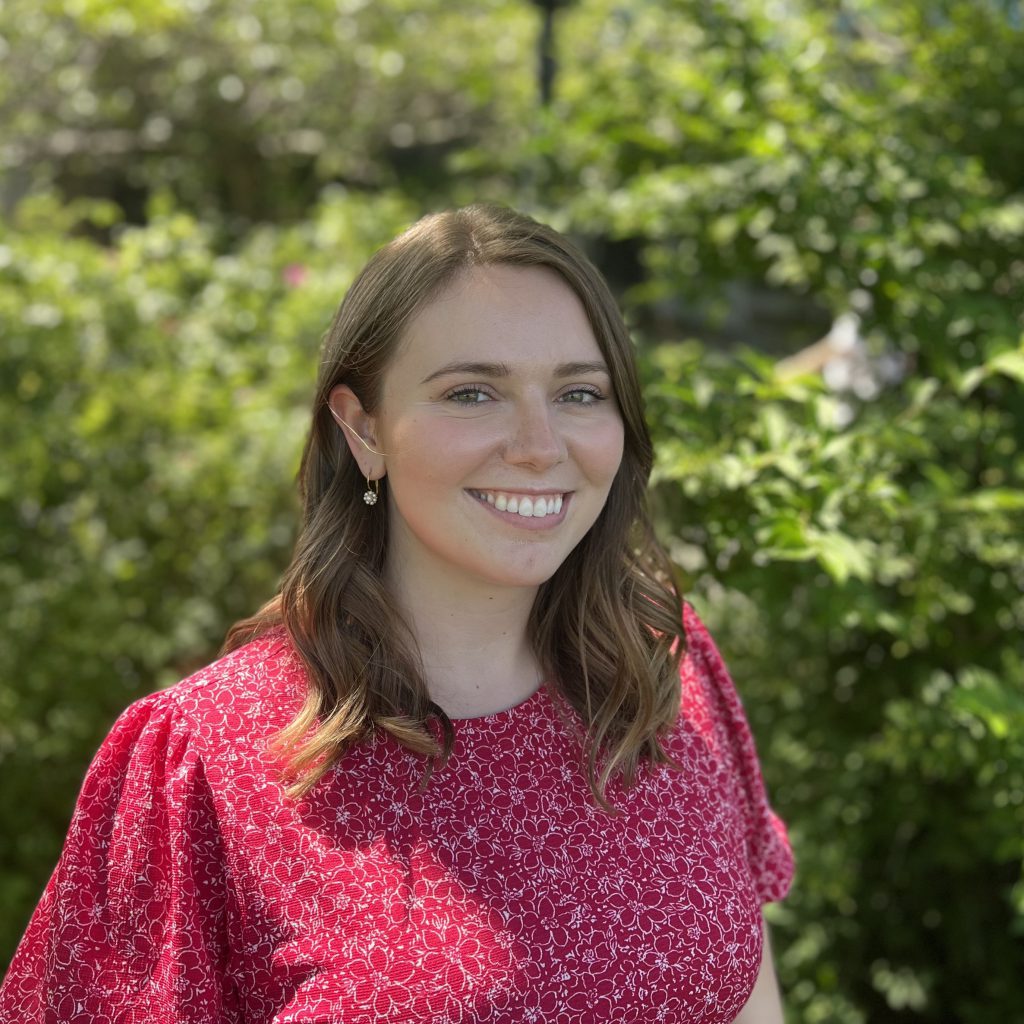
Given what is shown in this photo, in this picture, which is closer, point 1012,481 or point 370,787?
point 370,787

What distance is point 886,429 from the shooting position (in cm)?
230

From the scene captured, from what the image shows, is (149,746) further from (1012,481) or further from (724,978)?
(1012,481)

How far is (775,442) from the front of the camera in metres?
2.28

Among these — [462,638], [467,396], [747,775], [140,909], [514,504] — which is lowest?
[747,775]

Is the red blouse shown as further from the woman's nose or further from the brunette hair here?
the woman's nose

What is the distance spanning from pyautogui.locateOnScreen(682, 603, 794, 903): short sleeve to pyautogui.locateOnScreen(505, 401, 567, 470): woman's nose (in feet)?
1.78

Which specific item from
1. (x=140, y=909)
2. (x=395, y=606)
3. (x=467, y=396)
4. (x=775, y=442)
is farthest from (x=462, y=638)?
(x=775, y=442)

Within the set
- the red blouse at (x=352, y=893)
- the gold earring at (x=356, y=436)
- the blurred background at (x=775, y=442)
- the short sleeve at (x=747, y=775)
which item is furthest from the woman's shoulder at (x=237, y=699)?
the blurred background at (x=775, y=442)

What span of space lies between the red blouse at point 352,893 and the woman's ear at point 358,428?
0.30m

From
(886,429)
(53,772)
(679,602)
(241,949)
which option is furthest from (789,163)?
(53,772)

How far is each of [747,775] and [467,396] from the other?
833mm

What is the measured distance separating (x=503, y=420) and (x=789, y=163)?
140cm

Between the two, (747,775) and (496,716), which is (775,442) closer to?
(747,775)

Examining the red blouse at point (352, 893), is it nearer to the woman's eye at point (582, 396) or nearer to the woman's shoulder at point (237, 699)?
the woman's shoulder at point (237, 699)
